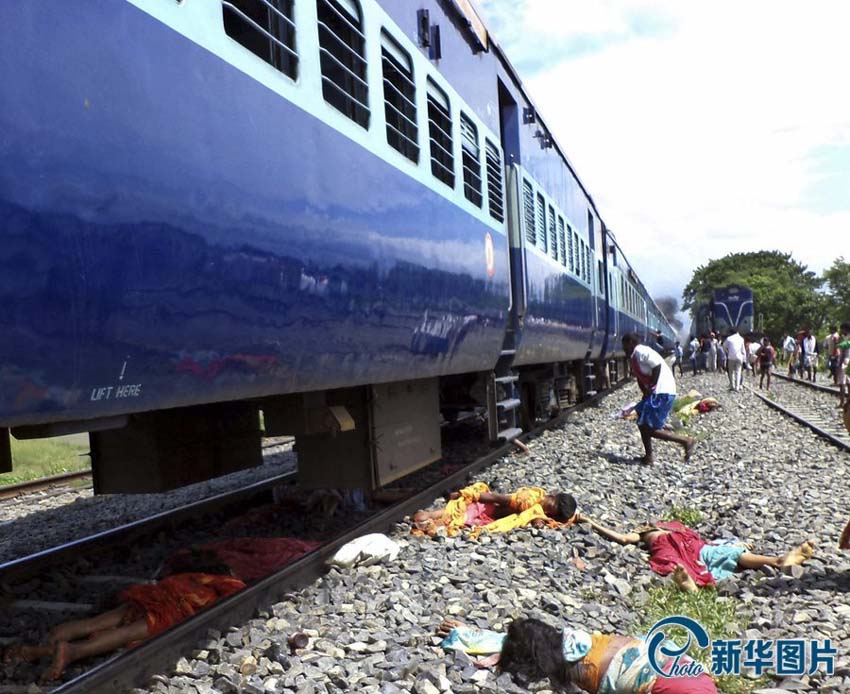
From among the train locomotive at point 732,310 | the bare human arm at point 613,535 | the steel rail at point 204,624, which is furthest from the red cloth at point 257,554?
the train locomotive at point 732,310

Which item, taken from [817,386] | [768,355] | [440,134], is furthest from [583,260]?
[817,386]

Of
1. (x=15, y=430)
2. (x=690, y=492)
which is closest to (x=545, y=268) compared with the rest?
(x=690, y=492)

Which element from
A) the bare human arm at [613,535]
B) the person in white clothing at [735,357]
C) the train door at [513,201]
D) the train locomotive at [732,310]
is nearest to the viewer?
the bare human arm at [613,535]

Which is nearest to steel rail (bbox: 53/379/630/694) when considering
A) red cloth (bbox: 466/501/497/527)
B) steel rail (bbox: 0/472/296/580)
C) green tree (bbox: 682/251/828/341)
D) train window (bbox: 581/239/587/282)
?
red cloth (bbox: 466/501/497/527)

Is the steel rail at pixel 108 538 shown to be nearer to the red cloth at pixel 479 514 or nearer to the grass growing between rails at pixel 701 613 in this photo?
the red cloth at pixel 479 514

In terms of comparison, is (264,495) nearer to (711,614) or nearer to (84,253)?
(711,614)

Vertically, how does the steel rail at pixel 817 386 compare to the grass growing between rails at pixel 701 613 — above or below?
above

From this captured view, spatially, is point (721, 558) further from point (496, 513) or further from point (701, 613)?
point (496, 513)

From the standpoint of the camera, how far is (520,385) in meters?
11.2

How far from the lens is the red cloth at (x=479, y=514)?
243 inches

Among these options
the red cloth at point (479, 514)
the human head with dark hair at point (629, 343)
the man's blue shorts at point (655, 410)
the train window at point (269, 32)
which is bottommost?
the red cloth at point (479, 514)

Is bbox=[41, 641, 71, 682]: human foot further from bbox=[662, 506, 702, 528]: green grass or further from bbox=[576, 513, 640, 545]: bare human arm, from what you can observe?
bbox=[662, 506, 702, 528]: green grass

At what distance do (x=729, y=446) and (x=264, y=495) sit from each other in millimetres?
5973

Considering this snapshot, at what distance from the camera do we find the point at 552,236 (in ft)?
36.1
